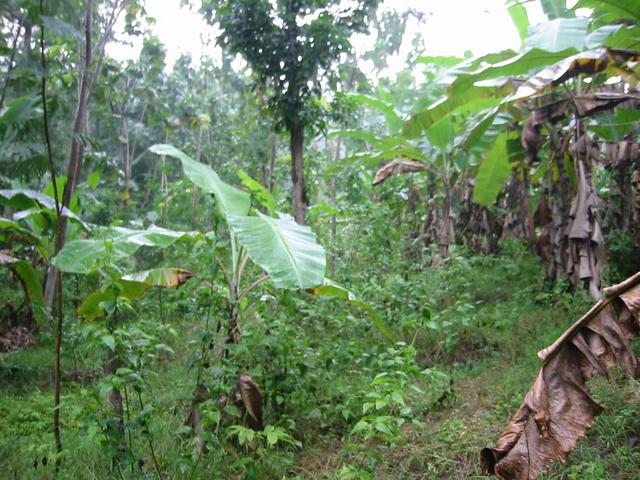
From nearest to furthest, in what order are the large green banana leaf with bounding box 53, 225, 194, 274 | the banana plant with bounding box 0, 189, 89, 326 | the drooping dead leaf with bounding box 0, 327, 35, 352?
the large green banana leaf with bounding box 53, 225, 194, 274
the banana plant with bounding box 0, 189, 89, 326
the drooping dead leaf with bounding box 0, 327, 35, 352

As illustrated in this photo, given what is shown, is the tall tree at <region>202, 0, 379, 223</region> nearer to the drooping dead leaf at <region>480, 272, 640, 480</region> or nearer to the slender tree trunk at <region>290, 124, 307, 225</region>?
the slender tree trunk at <region>290, 124, 307, 225</region>

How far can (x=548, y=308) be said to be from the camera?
5.03 metres

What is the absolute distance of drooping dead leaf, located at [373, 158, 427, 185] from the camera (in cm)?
694

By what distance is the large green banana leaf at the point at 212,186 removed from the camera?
3.83 m

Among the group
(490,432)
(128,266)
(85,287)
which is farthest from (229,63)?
(490,432)

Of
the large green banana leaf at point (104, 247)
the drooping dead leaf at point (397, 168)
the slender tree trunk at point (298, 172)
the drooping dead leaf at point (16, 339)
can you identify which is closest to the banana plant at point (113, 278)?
the large green banana leaf at point (104, 247)

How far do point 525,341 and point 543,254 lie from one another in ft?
3.70

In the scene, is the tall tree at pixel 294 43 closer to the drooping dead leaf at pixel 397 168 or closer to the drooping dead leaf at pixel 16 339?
the drooping dead leaf at pixel 397 168

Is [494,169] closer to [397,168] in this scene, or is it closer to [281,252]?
[397,168]

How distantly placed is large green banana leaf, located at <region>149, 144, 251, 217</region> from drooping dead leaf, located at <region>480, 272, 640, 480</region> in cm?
228

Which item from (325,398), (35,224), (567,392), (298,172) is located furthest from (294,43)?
(567,392)

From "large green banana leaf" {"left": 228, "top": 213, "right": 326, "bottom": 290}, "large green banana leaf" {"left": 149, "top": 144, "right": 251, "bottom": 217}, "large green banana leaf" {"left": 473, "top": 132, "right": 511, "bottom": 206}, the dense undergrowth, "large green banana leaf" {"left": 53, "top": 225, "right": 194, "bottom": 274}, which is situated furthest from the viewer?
"large green banana leaf" {"left": 473, "top": 132, "right": 511, "bottom": 206}

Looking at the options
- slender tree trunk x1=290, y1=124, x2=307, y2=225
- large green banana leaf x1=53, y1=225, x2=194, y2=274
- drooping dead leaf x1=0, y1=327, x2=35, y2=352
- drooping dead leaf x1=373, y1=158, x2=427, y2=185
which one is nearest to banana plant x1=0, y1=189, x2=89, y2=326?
large green banana leaf x1=53, y1=225, x2=194, y2=274

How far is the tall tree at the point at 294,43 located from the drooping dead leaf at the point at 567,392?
4.75 metres
